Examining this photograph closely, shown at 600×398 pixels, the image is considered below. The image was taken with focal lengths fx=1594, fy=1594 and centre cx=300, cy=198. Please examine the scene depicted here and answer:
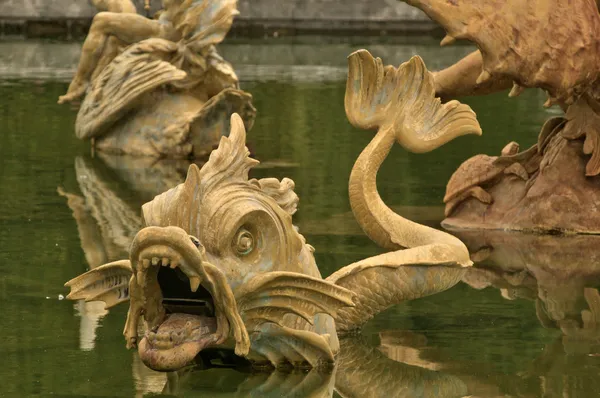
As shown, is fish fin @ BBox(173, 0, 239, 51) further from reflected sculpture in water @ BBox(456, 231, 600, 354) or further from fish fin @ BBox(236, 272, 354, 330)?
fish fin @ BBox(236, 272, 354, 330)

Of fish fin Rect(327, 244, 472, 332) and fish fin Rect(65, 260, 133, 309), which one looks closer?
fish fin Rect(65, 260, 133, 309)

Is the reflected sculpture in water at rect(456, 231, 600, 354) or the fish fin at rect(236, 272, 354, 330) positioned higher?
the fish fin at rect(236, 272, 354, 330)

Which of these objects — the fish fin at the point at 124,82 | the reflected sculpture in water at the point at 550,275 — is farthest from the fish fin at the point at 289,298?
the fish fin at the point at 124,82

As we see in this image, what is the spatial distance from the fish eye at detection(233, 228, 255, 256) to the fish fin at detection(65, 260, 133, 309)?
40cm

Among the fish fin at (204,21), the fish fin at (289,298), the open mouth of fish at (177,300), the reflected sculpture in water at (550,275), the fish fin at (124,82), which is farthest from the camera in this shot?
the fish fin at (204,21)

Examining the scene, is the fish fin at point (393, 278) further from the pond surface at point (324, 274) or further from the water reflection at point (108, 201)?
the water reflection at point (108, 201)

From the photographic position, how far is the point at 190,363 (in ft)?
18.6

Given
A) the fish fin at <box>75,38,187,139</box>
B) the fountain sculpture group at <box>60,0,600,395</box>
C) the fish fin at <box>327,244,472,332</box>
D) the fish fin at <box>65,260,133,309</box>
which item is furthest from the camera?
the fish fin at <box>75,38,187,139</box>

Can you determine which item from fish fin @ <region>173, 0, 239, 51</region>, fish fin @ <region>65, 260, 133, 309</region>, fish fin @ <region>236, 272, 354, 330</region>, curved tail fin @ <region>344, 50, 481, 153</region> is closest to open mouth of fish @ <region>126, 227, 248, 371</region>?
fish fin @ <region>236, 272, 354, 330</region>

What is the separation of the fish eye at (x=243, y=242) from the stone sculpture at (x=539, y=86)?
1.65 metres

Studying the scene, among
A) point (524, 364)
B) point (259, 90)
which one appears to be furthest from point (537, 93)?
point (524, 364)

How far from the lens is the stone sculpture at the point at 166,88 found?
39.3 ft

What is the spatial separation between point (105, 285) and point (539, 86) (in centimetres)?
242

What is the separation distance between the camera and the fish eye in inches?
208
